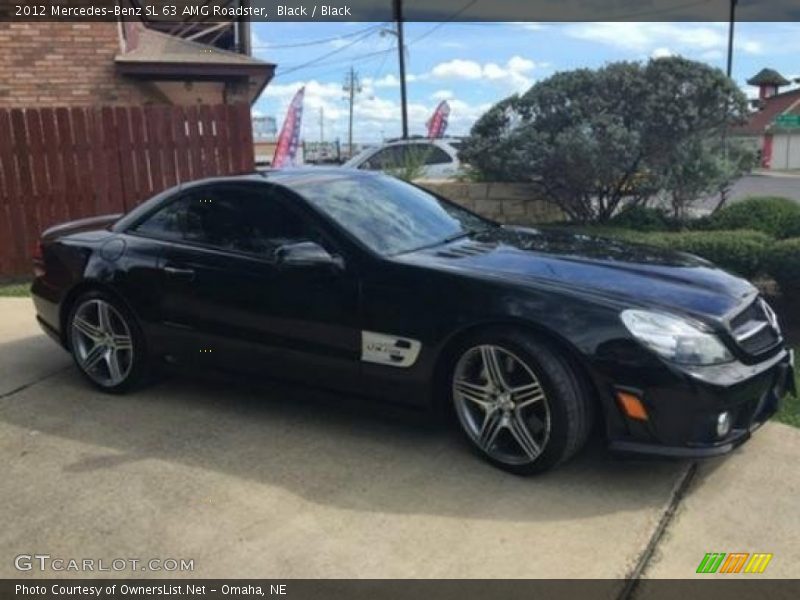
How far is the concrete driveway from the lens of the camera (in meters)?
3.06

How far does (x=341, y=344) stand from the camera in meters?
4.02

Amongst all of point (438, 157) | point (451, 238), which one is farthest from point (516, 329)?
point (438, 157)

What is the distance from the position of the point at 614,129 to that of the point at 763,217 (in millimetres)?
1813

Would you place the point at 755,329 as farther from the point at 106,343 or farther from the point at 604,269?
the point at 106,343

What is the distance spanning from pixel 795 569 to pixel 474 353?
5.07 feet

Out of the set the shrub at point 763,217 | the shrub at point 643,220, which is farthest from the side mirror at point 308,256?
the shrub at point 643,220

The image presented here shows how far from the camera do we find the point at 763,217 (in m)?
8.14

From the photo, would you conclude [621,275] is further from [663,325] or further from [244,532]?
[244,532]

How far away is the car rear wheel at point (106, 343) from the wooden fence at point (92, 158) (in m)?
4.10

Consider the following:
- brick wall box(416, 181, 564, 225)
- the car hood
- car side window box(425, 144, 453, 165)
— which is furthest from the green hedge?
car side window box(425, 144, 453, 165)

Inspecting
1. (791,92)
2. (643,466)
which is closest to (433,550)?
(643,466)

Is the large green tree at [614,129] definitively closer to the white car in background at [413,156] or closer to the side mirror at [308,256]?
the white car in background at [413,156]

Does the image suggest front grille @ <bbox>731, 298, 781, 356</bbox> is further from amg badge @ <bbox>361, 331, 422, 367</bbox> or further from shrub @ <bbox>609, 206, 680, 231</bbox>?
shrub @ <bbox>609, 206, 680, 231</bbox>

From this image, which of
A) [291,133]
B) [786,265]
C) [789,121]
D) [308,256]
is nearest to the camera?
[308,256]
